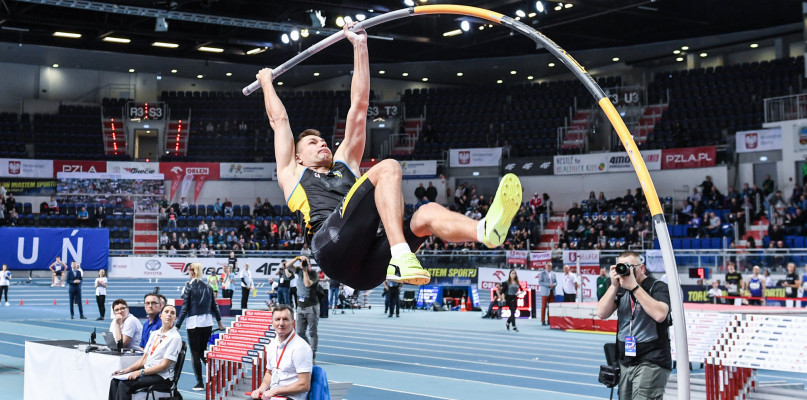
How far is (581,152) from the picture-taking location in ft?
109

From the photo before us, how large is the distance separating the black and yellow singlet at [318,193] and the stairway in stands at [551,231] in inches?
1032

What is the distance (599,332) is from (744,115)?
13.8 metres

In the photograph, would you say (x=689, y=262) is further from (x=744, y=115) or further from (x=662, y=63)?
(x=662, y=63)

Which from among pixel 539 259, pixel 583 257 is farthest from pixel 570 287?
pixel 539 259

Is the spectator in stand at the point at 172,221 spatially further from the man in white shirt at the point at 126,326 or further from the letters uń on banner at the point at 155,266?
the man in white shirt at the point at 126,326

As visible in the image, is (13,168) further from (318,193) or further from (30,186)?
(318,193)

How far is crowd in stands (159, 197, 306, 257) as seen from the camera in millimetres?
31375

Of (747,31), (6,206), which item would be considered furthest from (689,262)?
(6,206)

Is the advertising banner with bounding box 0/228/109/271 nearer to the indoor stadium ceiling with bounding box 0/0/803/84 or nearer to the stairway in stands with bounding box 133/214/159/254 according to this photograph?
the stairway in stands with bounding box 133/214/159/254

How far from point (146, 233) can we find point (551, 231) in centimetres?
1517

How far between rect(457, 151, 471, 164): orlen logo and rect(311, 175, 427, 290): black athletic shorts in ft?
98.4

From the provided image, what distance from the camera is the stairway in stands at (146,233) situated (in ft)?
109

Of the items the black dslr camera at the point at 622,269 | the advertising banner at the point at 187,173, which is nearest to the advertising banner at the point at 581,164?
the advertising banner at the point at 187,173

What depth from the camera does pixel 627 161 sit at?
30.8m
